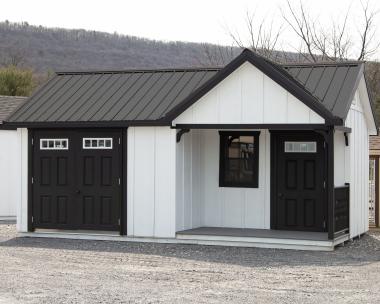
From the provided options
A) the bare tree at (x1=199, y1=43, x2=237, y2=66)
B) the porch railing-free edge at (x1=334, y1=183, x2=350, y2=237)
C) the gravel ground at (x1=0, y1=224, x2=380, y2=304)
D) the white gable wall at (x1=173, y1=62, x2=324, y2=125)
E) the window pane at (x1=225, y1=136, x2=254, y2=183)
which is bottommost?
the gravel ground at (x1=0, y1=224, x2=380, y2=304)

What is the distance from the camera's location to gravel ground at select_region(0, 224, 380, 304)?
1015cm

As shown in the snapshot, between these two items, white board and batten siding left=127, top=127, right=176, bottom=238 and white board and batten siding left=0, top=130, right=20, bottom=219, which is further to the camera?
white board and batten siding left=0, top=130, right=20, bottom=219

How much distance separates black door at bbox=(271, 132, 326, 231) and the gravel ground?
1.12m

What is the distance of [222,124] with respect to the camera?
53.0 ft

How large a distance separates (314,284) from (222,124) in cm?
560

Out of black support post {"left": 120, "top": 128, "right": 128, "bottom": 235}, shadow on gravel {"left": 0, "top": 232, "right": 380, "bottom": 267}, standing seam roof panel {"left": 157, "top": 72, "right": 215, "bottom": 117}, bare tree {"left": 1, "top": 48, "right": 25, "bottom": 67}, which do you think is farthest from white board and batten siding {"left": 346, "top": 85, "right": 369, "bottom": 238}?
bare tree {"left": 1, "top": 48, "right": 25, "bottom": 67}

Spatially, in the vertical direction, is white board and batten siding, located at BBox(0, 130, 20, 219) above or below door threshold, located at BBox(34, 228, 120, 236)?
above

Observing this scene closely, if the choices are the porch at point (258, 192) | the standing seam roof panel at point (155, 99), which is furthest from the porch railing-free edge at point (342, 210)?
the standing seam roof panel at point (155, 99)

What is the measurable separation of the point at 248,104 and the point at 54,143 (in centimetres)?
449

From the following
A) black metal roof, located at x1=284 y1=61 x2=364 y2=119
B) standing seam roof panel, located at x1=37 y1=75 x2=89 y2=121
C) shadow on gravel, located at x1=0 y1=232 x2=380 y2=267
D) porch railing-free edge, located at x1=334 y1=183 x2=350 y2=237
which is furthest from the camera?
standing seam roof panel, located at x1=37 y1=75 x2=89 y2=121

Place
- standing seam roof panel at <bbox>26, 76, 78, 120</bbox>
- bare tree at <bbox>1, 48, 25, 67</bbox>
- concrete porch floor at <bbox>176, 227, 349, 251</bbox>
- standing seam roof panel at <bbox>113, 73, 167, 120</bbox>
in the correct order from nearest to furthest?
concrete porch floor at <bbox>176, 227, 349, 251</bbox> < standing seam roof panel at <bbox>113, 73, 167, 120</bbox> < standing seam roof panel at <bbox>26, 76, 78, 120</bbox> < bare tree at <bbox>1, 48, 25, 67</bbox>

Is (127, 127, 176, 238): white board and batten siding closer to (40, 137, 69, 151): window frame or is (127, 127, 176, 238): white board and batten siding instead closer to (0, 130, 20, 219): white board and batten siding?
(40, 137, 69, 151): window frame

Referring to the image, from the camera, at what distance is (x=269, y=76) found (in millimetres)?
15688

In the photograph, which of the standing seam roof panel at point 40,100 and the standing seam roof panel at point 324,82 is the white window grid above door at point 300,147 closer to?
the standing seam roof panel at point 324,82
